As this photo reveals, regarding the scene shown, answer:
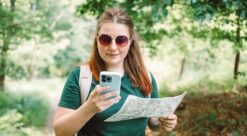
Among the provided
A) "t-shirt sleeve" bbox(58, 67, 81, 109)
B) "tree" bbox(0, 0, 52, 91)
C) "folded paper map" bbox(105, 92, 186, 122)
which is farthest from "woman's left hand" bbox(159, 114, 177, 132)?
"tree" bbox(0, 0, 52, 91)

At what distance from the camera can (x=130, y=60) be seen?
274 centimetres

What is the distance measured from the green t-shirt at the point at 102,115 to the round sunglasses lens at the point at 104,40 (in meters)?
0.23

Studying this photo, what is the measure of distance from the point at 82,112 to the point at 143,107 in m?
0.44

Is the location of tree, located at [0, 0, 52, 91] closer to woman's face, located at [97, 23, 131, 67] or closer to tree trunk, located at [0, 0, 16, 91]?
tree trunk, located at [0, 0, 16, 91]

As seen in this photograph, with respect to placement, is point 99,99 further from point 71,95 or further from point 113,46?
point 113,46

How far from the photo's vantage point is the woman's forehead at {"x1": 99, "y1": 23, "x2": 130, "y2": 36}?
8.19 feet

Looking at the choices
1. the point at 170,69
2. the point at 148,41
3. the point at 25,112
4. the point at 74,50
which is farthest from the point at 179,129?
the point at 74,50

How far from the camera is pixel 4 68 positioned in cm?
1398

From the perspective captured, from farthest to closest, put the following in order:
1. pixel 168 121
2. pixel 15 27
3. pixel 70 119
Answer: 1. pixel 15 27
2. pixel 168 121
3. pixel 70 119

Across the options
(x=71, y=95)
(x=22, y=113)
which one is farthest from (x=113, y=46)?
(x=22, y=113)

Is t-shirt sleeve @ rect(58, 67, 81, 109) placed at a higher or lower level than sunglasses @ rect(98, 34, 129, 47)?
lower

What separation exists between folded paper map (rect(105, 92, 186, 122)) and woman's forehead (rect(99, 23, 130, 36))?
1.51ft

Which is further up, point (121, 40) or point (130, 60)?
point (121, 40)

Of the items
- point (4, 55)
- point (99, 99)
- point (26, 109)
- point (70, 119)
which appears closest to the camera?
point (99, 99)
